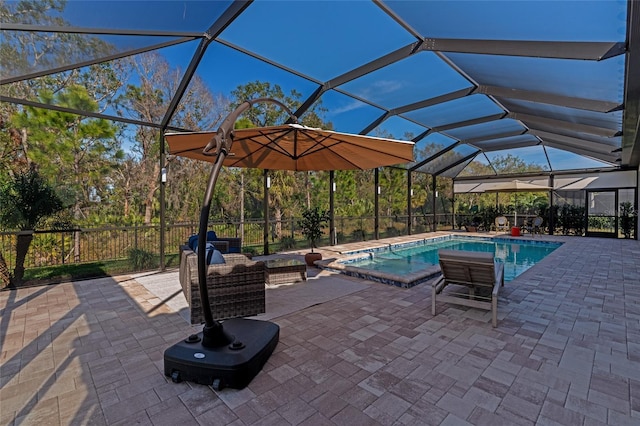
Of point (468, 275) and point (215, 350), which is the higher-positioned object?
point (468, 275)

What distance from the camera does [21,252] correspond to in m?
5.59

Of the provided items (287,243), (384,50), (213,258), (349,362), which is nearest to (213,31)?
(384,50)

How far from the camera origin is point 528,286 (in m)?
5.42

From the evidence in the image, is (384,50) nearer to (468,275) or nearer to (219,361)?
(468,275)

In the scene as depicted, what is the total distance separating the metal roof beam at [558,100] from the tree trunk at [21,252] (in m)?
9.56

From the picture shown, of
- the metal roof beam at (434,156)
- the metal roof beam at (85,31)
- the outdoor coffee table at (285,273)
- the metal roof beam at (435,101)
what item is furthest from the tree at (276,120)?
the metal roof beam at (85,31)

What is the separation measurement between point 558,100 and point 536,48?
2.07 metres

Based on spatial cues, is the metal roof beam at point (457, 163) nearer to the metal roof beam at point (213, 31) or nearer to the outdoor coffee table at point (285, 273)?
the outdoor coffee table at point (285, 273)

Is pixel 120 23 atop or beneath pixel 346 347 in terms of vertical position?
atop

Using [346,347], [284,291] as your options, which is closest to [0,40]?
[284,291]

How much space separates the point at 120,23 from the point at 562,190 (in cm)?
1732

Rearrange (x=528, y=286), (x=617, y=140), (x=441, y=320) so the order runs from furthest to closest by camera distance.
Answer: (x=617, y=140), (x=528, y=286), (x=441, y=320)

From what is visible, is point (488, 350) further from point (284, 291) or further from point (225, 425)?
point (284, 291)

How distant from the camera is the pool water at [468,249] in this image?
7.42 meters
